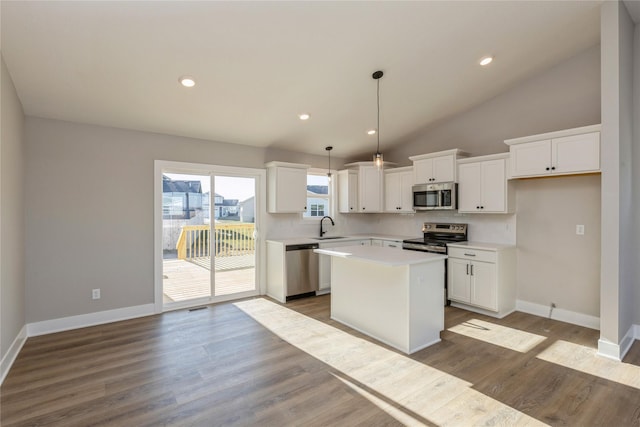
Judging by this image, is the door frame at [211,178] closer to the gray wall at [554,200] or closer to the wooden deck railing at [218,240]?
the wooden deck railing at [218,240]

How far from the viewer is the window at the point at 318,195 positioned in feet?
19.3

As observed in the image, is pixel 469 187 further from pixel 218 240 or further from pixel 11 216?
pixel 11 216

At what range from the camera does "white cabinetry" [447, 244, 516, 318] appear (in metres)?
4.01

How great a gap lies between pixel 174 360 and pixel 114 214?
2.12m

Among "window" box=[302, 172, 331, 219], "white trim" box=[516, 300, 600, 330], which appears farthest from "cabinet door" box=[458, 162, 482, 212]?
"window" box=[302, 172, 331, 219]

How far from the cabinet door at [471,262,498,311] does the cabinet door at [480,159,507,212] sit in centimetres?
81

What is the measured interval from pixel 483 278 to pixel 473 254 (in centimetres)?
33

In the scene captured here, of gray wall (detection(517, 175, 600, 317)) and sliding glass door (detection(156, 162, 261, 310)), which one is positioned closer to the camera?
gray wall (detection(517, 175, 600, 317))

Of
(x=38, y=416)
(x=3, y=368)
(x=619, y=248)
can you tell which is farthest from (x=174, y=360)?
(x=619, y=248)

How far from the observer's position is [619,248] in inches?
113

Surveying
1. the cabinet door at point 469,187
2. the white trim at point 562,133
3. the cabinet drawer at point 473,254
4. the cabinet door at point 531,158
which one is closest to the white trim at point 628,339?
the cabinet drawer at point 473,254

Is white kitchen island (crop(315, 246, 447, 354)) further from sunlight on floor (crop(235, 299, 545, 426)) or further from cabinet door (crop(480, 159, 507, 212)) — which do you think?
cabinet door (crop(480, 159, 507, 212))

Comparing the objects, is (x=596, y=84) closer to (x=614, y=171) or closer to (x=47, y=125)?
(x=614, y=171)

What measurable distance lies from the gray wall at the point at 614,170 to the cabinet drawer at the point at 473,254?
1179 mm
